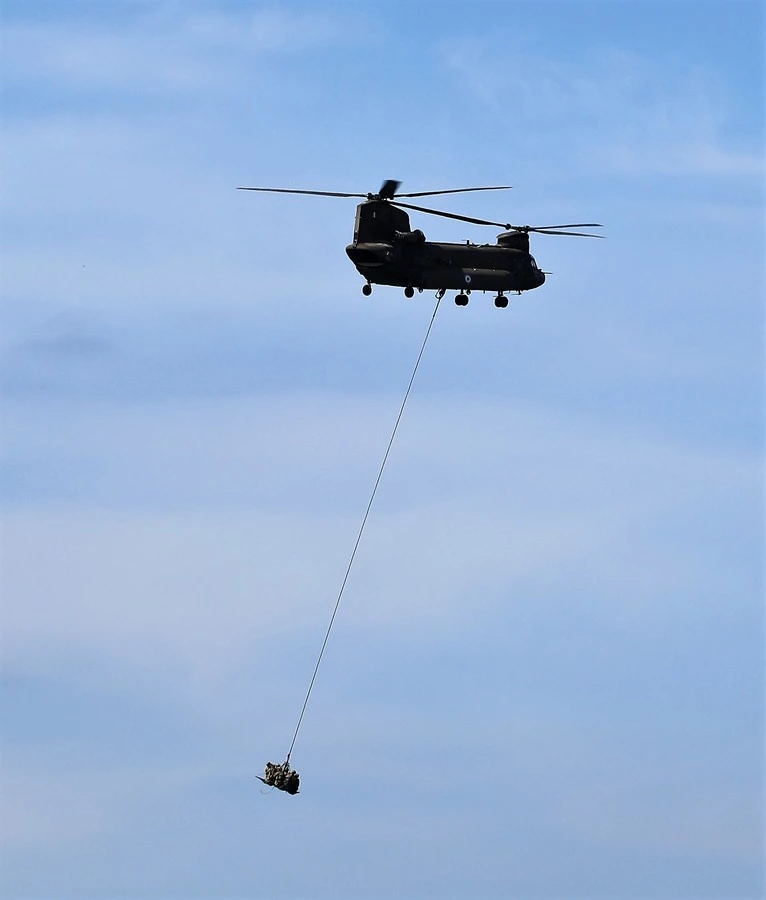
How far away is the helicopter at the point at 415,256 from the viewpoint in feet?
267

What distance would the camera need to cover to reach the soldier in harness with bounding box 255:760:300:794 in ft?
247

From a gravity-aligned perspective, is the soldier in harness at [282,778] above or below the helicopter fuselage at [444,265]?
below

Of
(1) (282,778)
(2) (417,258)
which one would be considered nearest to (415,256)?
(2) (417,258)

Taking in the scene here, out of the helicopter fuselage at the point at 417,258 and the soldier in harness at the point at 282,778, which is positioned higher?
the helicopter fuselage at the point at 417,258

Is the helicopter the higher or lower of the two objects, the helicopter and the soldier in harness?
the higher

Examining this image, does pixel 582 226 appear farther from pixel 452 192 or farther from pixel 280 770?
pixel 280 770

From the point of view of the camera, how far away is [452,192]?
262ft

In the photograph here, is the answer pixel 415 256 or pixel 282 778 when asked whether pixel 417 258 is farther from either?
pixel 282 778

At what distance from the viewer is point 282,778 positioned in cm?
7569

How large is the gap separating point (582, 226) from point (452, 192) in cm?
698

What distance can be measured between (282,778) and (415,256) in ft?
69.1

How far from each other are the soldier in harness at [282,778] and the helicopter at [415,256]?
18363mm

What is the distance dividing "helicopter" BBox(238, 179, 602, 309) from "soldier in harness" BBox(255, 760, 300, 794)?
60.2 ft

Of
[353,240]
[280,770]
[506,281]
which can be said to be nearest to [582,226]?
[506,281]
